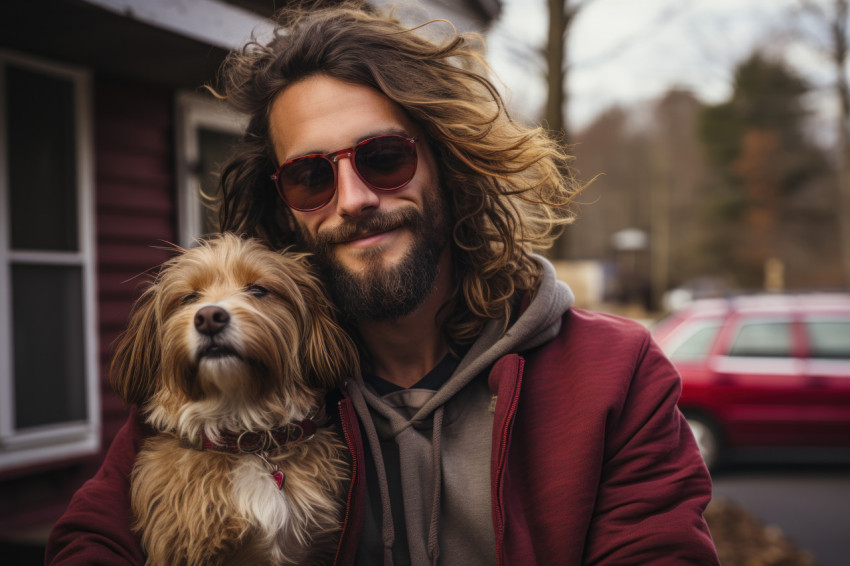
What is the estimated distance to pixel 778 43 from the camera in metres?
28.3

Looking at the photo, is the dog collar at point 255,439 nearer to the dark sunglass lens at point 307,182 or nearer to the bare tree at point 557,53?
the dark sunglass lens at point 307,182

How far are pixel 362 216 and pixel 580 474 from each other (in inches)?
38.0

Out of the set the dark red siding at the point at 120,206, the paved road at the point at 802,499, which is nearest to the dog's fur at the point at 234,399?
the dark red siding at the point at 120,206

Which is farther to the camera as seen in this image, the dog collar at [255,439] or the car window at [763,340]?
the car window at [763,340]

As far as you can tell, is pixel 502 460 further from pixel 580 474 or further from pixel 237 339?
pixel 237 339

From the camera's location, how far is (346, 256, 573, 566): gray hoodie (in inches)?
76.0

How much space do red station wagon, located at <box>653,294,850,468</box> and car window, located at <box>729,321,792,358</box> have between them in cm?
1

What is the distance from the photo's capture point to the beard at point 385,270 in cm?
220

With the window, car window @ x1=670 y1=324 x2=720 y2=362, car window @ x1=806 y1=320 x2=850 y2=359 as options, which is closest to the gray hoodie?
the window

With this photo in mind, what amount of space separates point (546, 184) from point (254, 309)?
1153 mm

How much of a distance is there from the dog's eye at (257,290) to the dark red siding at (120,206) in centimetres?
331

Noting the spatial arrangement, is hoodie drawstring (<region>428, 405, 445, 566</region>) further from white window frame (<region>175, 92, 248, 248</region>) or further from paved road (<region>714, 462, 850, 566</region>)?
paved road (<region>714, 462, 850, 566</region>)

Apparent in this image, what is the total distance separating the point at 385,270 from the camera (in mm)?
2193

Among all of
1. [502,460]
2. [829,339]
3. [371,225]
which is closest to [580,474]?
[502,460]
